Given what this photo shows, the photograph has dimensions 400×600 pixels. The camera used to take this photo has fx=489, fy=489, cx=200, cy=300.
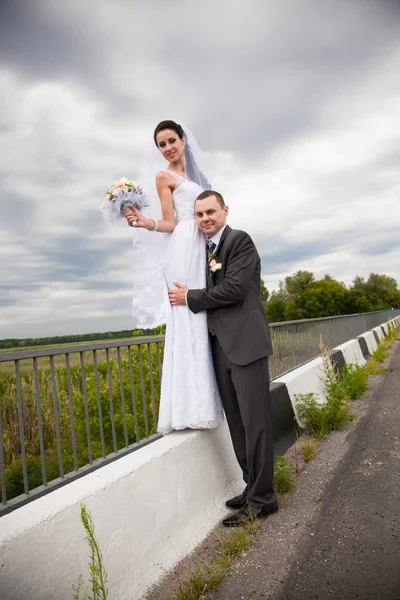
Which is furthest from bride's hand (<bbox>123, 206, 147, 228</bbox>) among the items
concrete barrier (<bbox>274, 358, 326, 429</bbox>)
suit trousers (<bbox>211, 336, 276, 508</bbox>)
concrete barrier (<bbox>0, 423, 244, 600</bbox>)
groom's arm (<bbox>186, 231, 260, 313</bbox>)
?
concrete barrier (<bbox>274, 358, 326, 429</bbox>)

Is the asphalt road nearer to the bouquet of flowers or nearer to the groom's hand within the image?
the groom's hand

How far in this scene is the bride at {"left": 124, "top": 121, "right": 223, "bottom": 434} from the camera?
12.0 feet

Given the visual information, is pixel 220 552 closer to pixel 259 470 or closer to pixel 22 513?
pixel 259 470

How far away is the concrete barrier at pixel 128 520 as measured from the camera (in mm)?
2238

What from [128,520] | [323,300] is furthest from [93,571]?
[323,300]

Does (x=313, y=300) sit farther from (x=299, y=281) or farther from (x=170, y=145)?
(x=170, y=145)

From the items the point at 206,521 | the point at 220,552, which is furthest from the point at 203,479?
the point at 220,552

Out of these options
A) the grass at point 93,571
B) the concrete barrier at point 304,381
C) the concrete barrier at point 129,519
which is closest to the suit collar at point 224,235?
the concrete barrier at point 129,519

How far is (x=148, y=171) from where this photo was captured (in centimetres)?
423

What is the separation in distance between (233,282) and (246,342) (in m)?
0.45

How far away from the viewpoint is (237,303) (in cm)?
365

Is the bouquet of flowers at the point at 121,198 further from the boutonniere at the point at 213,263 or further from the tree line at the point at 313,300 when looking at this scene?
the tree line at the point at 313,300

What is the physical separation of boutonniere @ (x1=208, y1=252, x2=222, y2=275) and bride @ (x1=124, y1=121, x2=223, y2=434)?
10 centimetres

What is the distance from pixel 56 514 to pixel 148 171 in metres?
2.85
